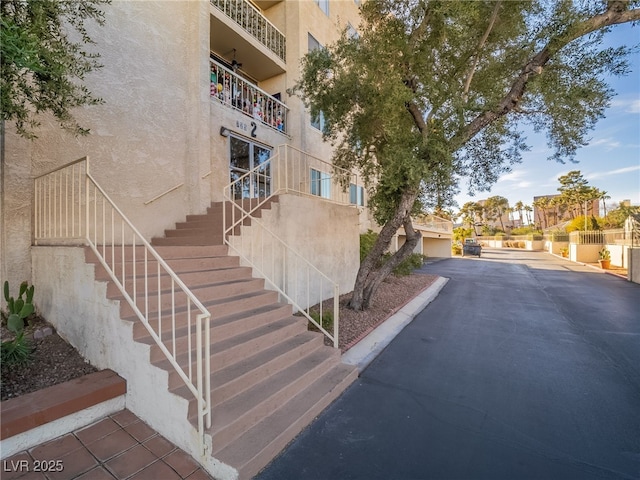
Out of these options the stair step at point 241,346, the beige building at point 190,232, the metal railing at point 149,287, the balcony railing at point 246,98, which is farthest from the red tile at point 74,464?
the balcony railing at point 246,98

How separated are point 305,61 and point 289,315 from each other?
6.99m

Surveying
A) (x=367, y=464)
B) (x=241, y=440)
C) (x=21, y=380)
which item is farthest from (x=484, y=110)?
(x=21, y=380)

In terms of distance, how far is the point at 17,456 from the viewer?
2.39 meters

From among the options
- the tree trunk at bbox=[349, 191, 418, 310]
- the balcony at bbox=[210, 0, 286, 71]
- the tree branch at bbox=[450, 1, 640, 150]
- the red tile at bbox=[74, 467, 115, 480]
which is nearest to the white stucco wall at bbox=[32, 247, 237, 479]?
the red tile at bbox=[74, 467, 115, 480]

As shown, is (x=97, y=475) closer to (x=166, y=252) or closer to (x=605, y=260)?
(x=166, y=252)

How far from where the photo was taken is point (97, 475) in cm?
225

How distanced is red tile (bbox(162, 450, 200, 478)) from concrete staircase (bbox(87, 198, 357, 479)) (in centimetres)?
23

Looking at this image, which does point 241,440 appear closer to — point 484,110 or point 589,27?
point 484,110

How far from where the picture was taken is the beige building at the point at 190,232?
112 inches

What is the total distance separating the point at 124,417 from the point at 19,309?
6.96ft

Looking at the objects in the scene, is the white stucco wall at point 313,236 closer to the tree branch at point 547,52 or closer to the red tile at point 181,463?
the tree branch at point 547,52

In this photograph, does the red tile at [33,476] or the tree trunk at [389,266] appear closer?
the red tile at [33,476]

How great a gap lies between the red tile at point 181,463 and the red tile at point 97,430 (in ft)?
2.27

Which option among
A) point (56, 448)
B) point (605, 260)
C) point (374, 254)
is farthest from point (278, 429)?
point (605, 260)
